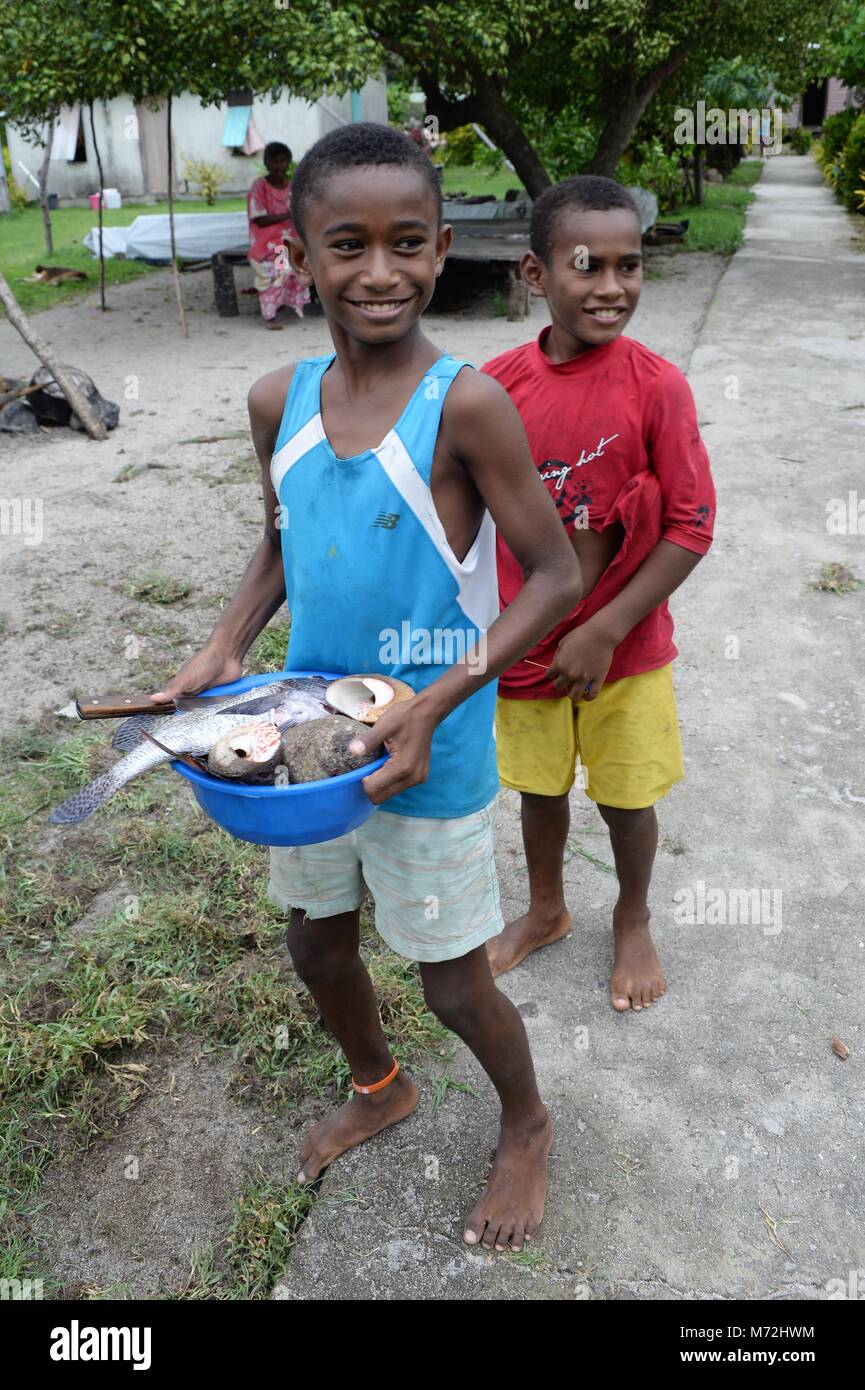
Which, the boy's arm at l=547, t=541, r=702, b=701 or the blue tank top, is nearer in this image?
the blue tank top

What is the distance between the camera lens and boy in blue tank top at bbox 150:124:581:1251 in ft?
4.46

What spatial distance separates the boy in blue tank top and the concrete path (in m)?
0.16

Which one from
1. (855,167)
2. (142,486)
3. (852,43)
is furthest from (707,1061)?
(855,167)

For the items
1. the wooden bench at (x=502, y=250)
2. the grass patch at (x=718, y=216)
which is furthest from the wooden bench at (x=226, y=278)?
the grass patch at (x=718, y=216)

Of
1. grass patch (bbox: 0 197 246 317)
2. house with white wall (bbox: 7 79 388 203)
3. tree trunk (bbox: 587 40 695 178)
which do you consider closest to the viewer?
tree trunk (bbox: 587 40 695 178)

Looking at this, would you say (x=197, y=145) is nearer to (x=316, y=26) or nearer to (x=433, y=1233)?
(x=316, y=26)

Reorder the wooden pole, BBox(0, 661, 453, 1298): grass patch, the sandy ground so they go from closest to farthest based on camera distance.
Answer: BBox(0, 661, 453, 1298): grass patch < the sandy ground < the wooden pole

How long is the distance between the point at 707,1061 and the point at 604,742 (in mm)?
677

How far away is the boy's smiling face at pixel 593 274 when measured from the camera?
1.89 meters

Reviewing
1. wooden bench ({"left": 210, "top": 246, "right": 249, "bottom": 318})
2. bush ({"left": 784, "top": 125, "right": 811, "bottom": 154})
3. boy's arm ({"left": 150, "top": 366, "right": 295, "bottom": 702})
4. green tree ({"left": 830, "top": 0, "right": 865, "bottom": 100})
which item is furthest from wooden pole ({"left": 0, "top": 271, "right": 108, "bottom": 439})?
bush ({"left": 784, "top": 125, "right": 811, "bottom": 154})

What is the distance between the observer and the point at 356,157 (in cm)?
136

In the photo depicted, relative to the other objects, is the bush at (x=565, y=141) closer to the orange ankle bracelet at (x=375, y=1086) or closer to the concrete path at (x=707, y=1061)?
the concrete path at (x=707, y=1061)

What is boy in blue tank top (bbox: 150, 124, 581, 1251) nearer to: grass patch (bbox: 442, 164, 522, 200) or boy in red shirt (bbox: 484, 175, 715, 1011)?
boy in red shirt (bbox: 484, 175, 715, 1011)

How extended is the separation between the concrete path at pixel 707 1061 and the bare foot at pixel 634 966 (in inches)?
1.5
